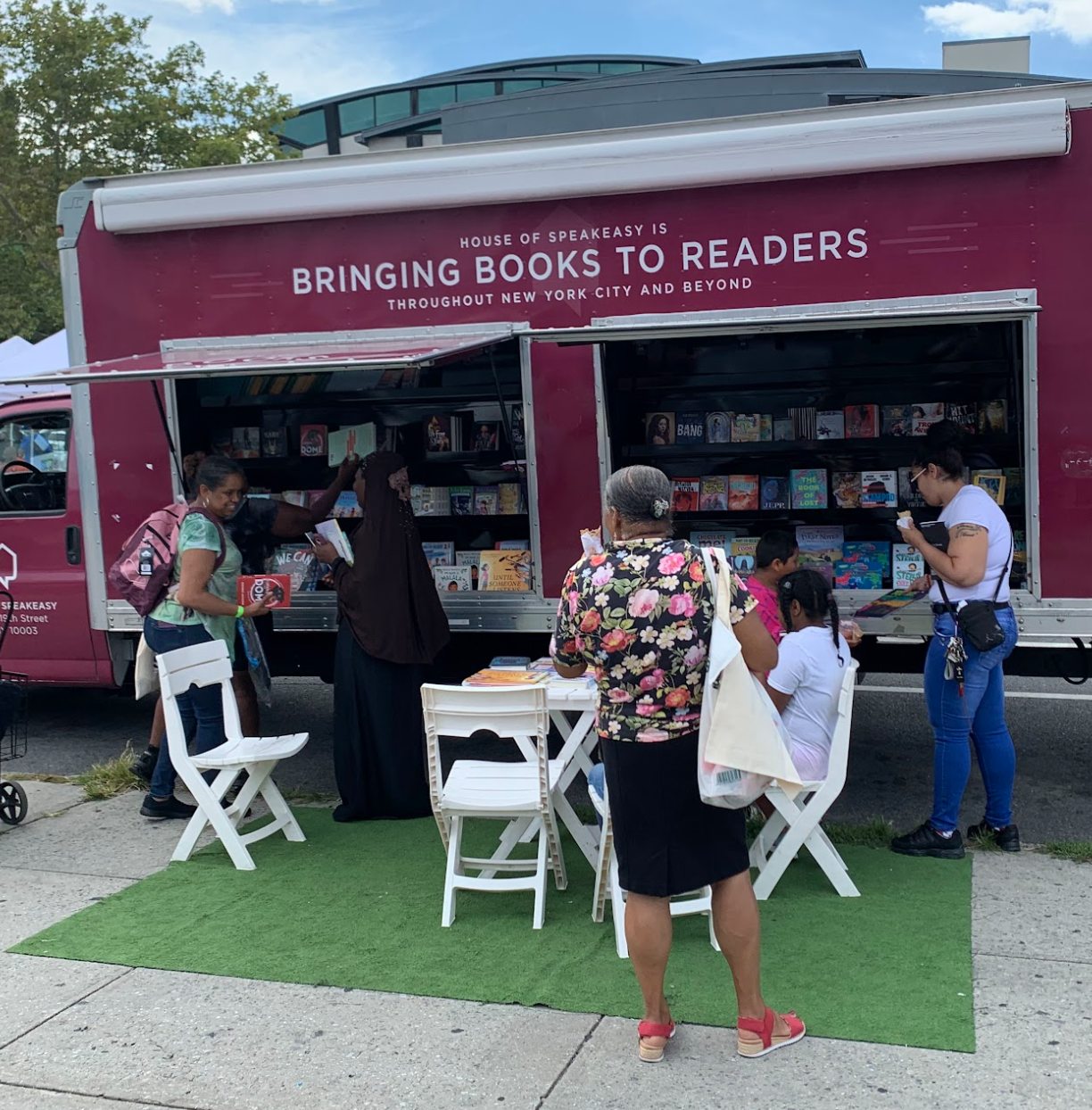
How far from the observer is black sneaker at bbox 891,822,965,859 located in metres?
4.78

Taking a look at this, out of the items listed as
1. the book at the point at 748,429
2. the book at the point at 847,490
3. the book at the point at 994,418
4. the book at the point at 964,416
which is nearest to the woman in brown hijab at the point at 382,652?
the book at the point at 748,429

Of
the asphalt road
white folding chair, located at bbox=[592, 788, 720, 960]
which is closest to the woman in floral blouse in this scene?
white folding chair, located at bbox=[592, 788, 720, 960]

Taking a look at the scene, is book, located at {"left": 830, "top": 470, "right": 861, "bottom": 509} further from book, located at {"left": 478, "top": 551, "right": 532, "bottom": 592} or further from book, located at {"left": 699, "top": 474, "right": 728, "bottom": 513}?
book, located at {"left": 478, "top": 551, "right": 532, "bottom": 592}

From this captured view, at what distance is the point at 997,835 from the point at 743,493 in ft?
6.56

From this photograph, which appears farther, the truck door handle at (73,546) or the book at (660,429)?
the truck door handle at (73,546)

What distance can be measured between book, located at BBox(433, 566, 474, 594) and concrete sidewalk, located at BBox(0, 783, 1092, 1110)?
2.40 m

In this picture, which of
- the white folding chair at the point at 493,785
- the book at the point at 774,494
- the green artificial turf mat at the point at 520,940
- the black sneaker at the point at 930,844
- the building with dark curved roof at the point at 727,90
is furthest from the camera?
the building with dark curved roof at the point at 727,90

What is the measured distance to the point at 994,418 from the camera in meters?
5.75

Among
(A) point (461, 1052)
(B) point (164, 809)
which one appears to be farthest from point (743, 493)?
(A) point (461, 1052)

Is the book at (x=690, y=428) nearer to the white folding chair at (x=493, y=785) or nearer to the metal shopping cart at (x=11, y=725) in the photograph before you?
the white folding chair at (x=493, y=785)

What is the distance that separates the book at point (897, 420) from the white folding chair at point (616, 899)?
2606 millimetres

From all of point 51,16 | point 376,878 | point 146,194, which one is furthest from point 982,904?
point 51,16

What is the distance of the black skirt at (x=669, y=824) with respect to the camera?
3225mm

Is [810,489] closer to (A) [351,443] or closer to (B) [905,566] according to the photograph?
(B) [905,566]
